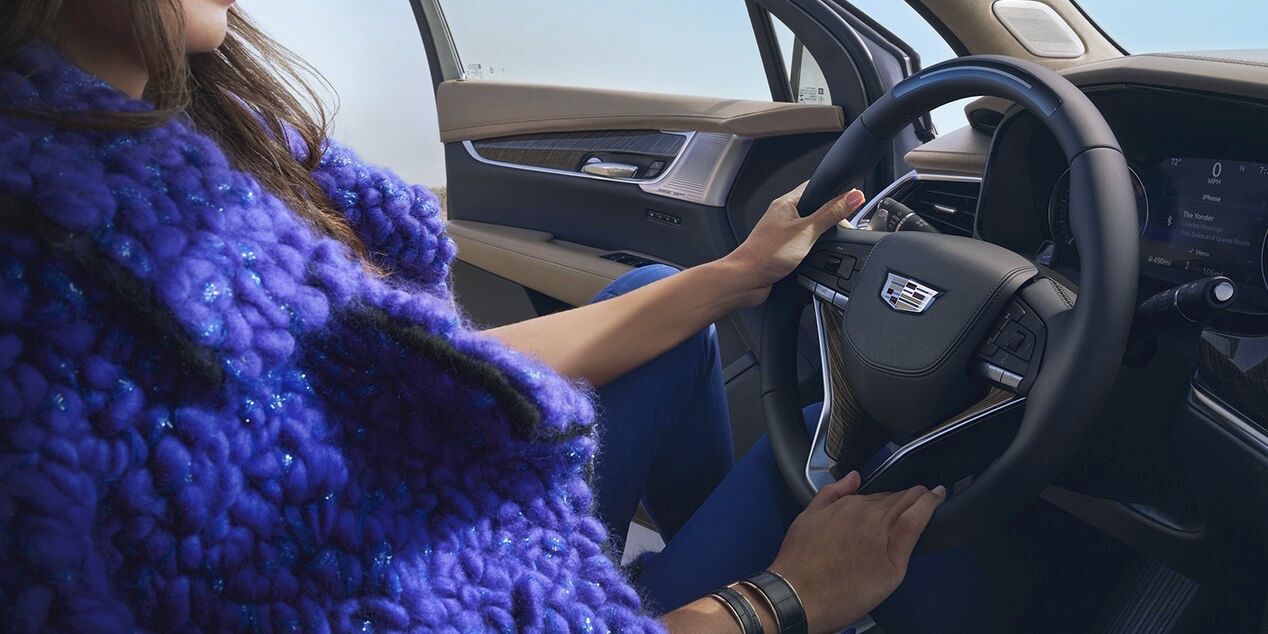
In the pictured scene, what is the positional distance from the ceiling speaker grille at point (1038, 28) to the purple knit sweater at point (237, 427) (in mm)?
937

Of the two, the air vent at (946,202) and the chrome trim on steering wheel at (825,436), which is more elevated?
the air vent at (946,202)

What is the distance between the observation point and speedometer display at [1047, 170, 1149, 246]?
97 centimetres

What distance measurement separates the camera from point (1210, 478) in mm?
852

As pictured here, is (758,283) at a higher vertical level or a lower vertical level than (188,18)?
lower

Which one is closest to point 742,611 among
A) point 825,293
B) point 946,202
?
point 825,293

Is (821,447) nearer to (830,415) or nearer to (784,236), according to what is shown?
(830,415)

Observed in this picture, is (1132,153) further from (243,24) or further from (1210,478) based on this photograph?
(243,24)

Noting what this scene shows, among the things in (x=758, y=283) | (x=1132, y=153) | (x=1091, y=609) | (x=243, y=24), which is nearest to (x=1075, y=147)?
(x=1132, y=153)

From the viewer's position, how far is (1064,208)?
3.29ft

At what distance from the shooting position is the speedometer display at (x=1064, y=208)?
971 millimetres

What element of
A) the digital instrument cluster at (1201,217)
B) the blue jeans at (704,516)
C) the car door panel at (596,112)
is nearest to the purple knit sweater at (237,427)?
the blue jeans at (704,516)

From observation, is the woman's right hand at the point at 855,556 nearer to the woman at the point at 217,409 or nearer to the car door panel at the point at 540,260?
the woman at the point at 217,409

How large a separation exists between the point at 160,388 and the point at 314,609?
147mm

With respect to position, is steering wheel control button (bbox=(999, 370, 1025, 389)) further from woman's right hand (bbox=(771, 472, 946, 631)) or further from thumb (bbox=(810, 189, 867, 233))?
thumb (bbox=(810, 189, 867, 233))
